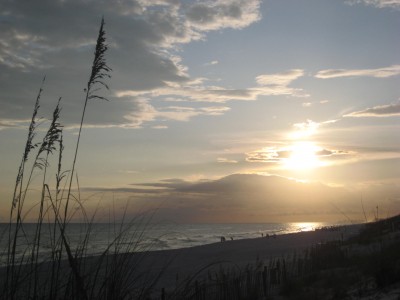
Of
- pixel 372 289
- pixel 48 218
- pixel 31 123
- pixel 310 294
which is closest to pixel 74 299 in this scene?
pixel 48 218

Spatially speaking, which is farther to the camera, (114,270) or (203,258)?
(203,258)

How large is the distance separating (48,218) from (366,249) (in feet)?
56.2

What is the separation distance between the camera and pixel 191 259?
33.7 meters

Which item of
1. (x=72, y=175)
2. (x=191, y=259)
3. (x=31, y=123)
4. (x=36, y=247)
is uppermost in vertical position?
(x=31, y=123)

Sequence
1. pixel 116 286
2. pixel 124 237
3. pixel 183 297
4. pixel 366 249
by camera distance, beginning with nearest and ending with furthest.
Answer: pixel 116 286 < pixel 183 297 < pixel 124 237 < pixel 366 249

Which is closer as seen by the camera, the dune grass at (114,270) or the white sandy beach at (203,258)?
the dune grass at (114,270)

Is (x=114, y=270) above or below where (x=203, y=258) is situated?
above

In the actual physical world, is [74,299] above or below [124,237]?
below

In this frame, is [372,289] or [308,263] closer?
[372,289]

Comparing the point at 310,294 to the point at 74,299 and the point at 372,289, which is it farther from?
the point at 74,299

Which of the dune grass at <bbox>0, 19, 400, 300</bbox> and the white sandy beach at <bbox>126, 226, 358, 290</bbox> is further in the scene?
the white sandy beach at <bbox>126, 226, 358, 290</bbox>

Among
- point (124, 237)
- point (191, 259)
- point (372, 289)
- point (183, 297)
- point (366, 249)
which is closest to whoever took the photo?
point (183, 297)

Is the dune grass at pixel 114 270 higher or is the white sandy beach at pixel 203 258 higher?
the dune grass at pixel 114 270

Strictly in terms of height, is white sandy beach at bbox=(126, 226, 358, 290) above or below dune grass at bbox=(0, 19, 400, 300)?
below
